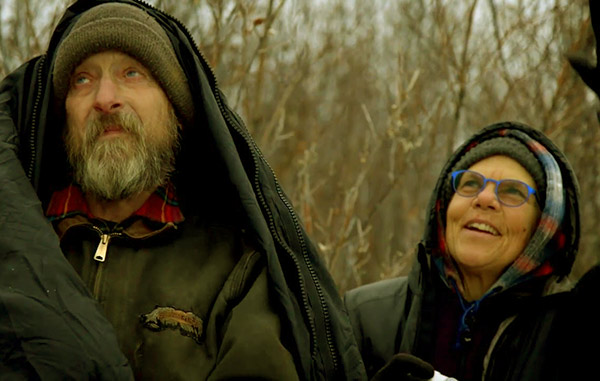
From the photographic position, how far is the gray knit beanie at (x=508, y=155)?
9.82 feet

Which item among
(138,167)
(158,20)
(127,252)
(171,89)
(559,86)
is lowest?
(127,252)

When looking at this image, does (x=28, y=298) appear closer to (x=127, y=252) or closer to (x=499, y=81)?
(x=127, y=252)

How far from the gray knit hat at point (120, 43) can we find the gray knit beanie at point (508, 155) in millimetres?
1312

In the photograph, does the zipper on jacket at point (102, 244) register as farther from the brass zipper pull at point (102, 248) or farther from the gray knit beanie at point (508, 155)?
the gray knit beanie at point (508, 155)

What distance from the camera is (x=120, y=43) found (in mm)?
2426

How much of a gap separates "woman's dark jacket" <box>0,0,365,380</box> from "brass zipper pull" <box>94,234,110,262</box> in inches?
9.5

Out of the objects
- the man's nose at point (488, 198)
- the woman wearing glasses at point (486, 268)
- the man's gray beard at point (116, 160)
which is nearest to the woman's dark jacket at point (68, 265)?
the man's gray beard at point (116, 160)

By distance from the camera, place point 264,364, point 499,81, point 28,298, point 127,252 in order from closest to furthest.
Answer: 1. point 28,298
2. point 264,364
3. point 127,252
4. point 499,81

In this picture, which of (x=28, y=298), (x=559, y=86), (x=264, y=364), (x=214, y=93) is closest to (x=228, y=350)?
(x=264, y=364)

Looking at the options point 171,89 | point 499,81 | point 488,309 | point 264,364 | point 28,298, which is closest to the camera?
point 28,298

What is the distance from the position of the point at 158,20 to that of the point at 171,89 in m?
0.26

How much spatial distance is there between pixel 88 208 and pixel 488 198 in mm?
1554

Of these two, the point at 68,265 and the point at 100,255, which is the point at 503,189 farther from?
the point at 68,265

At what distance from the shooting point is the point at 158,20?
2.56 meters
